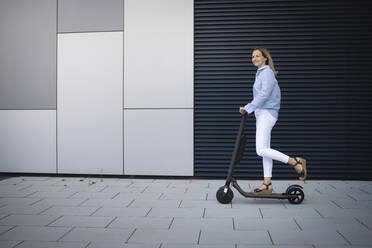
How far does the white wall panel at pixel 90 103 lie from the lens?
6.25 meters

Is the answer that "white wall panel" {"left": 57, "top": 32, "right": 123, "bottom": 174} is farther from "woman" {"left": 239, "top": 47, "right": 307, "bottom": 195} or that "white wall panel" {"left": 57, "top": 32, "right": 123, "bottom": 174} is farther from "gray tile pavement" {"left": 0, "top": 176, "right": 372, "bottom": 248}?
"woman" {"left": 239, "top": 47, "right": 307, "bottom": 195}

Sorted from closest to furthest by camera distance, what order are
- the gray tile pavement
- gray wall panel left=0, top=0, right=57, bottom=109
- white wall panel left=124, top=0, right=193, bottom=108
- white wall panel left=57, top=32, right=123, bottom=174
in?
the gray tile pavement < white wall panel left=124, top=0, right=193, bottom=108 < white wall panel left=57, top=32, right=123, bottom=174 < gray wall panel left=0, top=0, right=57, bottom=109

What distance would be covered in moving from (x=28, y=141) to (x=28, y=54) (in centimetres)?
145

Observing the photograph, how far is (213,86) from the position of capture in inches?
242

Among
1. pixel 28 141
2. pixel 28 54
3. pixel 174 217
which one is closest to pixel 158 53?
pixel 28 54

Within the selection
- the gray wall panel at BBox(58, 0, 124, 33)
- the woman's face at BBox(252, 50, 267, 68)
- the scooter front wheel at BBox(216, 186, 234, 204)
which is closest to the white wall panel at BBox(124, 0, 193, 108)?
the gray wall panel at BBox(58, 0, 124, 33)

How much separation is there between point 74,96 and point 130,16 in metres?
1.58

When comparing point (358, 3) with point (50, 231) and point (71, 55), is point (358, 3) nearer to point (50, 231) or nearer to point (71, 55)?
point (71, 55)

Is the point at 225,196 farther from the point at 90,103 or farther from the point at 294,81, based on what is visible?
the point at 90,103

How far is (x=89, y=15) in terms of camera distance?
6312mm

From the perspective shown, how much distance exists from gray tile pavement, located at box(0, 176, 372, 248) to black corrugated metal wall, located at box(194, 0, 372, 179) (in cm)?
50

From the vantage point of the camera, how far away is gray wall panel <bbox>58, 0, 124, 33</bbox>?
6.26 meters

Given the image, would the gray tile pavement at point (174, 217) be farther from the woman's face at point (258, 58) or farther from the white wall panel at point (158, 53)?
the woman's face at point (258, 58)

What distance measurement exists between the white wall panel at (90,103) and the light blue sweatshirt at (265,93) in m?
2.58
